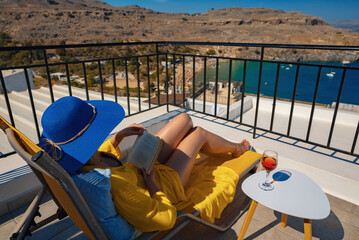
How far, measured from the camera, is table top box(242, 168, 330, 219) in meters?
1.20

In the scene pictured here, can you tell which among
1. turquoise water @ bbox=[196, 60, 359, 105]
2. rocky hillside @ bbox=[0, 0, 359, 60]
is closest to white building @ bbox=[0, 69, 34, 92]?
turquoise water @ bbox=[196, 60, 359, 105]

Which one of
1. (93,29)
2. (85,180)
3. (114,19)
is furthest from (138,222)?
(114,19)

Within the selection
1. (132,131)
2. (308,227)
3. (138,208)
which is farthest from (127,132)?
(308,227)

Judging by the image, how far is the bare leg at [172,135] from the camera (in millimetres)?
1783

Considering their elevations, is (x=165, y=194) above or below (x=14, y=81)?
above

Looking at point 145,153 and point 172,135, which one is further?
point 172,135

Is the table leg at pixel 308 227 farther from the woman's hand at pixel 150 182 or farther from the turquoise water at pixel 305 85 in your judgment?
the turquoise water at pixel 305 85

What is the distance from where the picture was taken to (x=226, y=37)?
58.5 m

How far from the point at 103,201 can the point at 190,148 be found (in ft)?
2.89

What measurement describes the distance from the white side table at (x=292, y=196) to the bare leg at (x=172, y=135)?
25.3 inches

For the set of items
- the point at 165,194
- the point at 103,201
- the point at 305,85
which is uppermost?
the point at 103,201

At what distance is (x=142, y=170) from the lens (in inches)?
55.1

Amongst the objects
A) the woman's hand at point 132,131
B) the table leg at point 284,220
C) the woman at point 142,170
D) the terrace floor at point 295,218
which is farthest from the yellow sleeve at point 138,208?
the table leg at point 284,220

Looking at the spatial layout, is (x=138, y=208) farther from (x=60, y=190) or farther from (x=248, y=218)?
(x=248, y=218)
